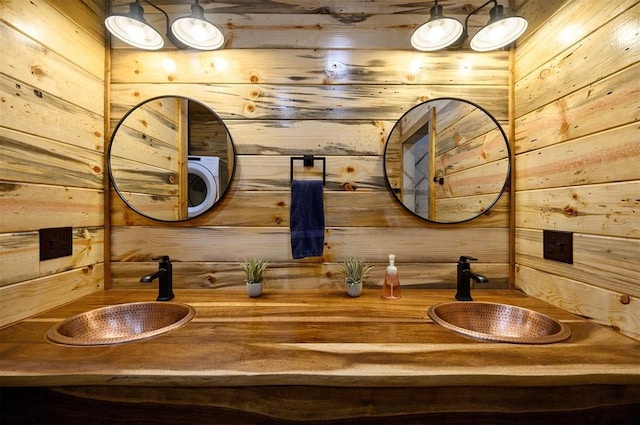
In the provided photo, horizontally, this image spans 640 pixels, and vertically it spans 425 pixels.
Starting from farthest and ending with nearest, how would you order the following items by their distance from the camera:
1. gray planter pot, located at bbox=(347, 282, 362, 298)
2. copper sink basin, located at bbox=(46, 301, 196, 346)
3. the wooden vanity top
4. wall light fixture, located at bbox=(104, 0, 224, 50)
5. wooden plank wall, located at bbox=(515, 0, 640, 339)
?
gray planter pot, located at bbox=(347, 282, 362, 298), wall light fixture, located at bbox=(104, 0, 224, 50), copper sink basin, located at bbox=(46, 301, 196, 346), wooden plank wall, located at bbox=(515, 0, 640, 339), the wooden vanity top

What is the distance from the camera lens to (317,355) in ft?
2.29

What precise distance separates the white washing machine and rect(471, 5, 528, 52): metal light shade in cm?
124

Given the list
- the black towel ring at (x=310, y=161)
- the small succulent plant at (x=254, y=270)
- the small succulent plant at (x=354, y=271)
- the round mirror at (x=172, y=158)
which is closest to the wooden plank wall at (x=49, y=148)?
the round mirror at (x=172, y=158)

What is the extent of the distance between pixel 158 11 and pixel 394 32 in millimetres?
1089

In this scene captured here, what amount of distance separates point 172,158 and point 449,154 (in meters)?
1.24

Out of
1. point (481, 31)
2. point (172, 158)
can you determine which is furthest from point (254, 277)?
point (481, 31)

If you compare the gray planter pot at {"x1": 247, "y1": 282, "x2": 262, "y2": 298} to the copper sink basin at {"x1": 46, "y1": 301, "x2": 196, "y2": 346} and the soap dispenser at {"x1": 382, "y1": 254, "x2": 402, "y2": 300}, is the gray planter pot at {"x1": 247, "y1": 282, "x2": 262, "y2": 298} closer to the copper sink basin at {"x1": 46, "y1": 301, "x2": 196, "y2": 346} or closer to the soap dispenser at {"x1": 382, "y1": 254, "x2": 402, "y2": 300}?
the copper sink basin at {"x1": 46, "y1": 301, "x2": 196, "y2": 346}

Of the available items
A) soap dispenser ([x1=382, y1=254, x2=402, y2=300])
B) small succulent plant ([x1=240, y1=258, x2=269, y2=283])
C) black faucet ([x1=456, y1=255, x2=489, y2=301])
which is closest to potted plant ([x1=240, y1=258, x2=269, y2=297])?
small succulent plant ([x1=240, y1=258, x2=269, y2=283])

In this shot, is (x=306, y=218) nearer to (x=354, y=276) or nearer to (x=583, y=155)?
(x=354, y=276)

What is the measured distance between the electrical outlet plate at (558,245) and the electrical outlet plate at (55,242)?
1885mm

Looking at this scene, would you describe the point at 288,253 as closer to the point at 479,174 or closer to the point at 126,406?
the point at 126,406

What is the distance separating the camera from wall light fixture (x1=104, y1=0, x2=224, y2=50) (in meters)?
1.02

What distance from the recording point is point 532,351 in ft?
2.34

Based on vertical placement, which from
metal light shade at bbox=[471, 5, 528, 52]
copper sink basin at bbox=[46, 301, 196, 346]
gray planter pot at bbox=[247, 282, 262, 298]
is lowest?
copper sink basin at bbox=[46, 301, 196, 346]
